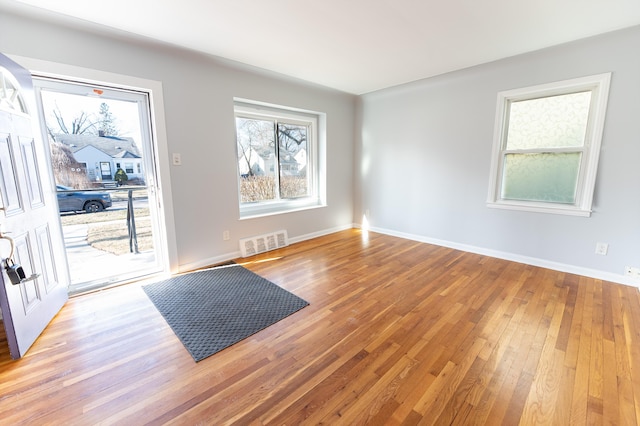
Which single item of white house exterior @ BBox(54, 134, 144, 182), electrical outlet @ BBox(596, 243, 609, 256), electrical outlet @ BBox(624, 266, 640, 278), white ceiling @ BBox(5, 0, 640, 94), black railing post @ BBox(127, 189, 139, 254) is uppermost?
white ceiling @ BBox(5, 0, 640, 94)

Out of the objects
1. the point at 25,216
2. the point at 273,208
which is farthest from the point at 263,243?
the point at 25,216

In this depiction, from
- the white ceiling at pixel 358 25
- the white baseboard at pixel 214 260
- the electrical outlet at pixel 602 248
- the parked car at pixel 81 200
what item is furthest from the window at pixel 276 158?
the electrical outlet at pixel 602 248

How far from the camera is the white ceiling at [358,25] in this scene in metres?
1.99

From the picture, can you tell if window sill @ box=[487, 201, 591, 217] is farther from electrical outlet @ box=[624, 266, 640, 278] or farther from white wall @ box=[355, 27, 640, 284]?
electrical outlet @ box=[624, 266, 640, 278]

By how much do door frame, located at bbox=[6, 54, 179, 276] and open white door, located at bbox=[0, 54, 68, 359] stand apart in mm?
185

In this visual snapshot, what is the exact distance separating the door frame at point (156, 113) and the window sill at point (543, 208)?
13.0 ft

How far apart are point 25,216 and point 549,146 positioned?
4990mm

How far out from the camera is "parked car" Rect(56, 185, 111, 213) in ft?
7.83

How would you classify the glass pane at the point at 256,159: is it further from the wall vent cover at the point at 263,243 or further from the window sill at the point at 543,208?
the window sill at the point at 543,208

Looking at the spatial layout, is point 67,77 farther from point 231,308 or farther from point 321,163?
point 321,163

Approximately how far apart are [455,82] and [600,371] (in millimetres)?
3374

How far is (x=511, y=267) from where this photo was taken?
3.11 m

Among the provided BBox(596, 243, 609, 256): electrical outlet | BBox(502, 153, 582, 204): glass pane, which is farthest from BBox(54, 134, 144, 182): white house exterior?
BBox(596, 243, 609, 256): electrical outlet

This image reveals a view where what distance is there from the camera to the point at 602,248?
2736 mm
